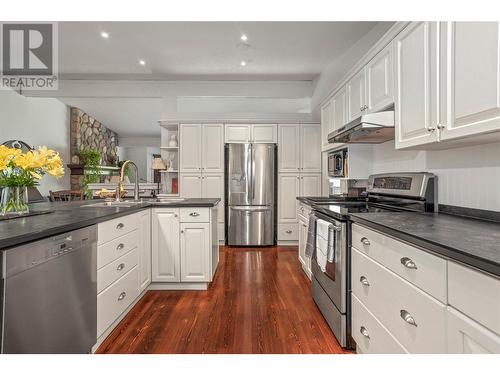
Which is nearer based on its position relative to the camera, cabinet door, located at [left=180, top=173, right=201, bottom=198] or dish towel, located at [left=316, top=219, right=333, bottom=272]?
dish towel, located at [left=316, top=219, right=333, bottom=272]

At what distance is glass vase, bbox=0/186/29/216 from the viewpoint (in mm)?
1578

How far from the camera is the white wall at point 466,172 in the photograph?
1478 mm

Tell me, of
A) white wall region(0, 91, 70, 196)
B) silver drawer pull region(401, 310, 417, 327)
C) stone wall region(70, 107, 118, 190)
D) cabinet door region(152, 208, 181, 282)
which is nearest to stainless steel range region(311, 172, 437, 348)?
silver drawer pull region(401, 310, 417, 327)

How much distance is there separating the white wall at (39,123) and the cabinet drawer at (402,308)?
6383 millimetres

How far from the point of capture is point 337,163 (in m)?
3.26

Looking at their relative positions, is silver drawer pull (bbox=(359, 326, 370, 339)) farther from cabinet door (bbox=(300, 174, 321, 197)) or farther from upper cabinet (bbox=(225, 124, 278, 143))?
upper cabinet (bbox=(225, 124, 278, 143))

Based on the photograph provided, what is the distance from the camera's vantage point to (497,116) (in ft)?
3.66

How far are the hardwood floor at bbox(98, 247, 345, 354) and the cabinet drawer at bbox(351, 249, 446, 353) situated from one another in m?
0.56

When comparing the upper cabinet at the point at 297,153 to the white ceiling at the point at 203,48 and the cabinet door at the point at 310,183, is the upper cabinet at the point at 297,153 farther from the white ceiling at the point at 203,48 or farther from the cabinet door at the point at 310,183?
the white ceiling at the point at 203,48

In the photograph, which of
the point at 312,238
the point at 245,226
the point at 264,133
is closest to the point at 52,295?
the point at 312,238

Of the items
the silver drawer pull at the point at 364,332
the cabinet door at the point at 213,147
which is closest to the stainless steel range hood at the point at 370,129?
the silver drawer pull at the point at 364,332

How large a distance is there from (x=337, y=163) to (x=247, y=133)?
191 centimetres

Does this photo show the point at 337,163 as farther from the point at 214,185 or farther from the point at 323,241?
the point at 214,185
